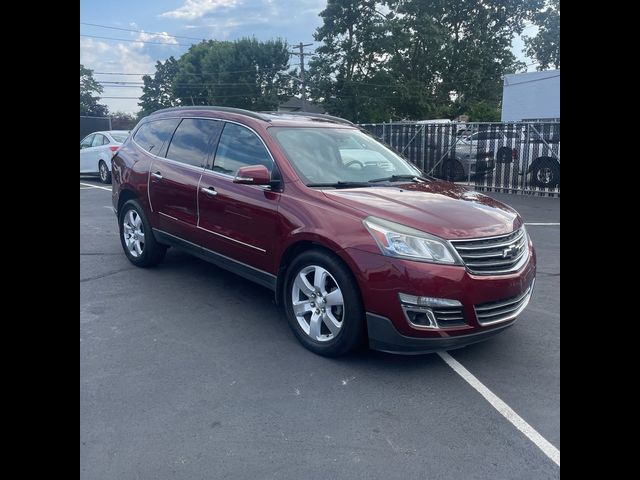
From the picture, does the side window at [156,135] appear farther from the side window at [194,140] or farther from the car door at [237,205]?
the car door at [237,205]

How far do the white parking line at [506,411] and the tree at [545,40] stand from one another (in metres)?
47.0

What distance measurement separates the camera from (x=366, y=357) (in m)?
4.06

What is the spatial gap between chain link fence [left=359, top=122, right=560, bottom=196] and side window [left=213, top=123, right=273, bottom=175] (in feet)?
27.0

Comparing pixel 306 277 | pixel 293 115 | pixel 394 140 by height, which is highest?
pixel 394 140

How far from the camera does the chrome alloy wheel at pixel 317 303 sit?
393 centimetres

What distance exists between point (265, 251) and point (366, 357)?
1219mm

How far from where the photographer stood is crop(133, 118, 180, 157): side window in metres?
5.93

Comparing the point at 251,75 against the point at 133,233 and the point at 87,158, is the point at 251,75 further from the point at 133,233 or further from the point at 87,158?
the point at 133,233

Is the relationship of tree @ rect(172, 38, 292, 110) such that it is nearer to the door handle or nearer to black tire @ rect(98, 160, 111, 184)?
black tire @ rect(98, 160, 111, 184)

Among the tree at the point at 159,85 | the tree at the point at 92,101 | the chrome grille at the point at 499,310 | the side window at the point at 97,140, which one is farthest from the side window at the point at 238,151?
the tree at the point at 159,85

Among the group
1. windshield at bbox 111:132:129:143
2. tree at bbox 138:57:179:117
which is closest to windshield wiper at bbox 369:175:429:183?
windshield at bbox 111:132:129:143

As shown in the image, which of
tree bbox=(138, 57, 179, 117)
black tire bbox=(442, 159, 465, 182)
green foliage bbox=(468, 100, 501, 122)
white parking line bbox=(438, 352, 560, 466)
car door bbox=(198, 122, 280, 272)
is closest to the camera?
white parking line bbox=(438, 352, 560, 466)
